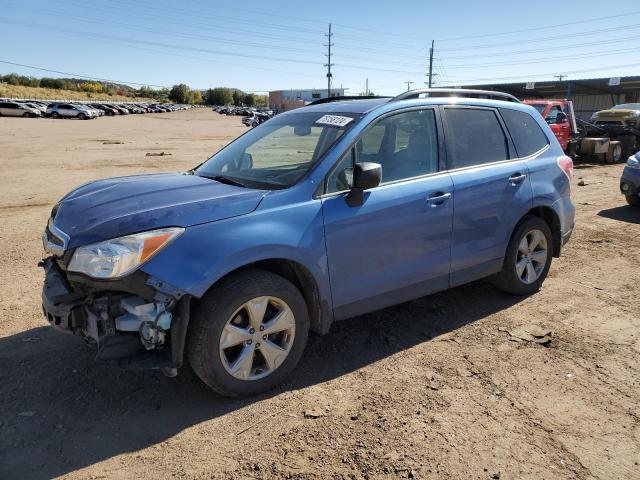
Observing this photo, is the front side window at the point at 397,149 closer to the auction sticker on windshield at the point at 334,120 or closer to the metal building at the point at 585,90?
the auction sticker on windshield at the point at 334,120

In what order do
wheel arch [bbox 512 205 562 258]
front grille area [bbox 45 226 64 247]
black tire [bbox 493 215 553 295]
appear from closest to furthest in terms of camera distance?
front grille area [bbox 45 226 64 247], black tire [bbox 493 215 553 295], wheel arch [bbox 512 205 562 258]

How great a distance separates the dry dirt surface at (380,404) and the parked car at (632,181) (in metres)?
4.93

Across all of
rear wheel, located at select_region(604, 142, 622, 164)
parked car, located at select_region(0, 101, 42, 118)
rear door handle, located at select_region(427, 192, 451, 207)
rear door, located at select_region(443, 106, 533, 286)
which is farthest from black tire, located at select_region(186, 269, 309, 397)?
parked car, located at select_region(0, 101, 42, 118)

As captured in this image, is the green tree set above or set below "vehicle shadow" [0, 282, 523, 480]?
above

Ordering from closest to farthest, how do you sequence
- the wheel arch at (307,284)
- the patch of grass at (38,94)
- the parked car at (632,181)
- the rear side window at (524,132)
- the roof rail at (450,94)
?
the wheel arch at (307,284) < the roof rail at (450,94) < the rear side window at (524,132) < the parked car at (632,181) < the patch of grass at (38,94)

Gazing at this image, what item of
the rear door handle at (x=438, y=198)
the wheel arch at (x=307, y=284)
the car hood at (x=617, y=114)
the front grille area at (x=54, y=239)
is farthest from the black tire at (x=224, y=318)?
the car hood at (x=617, y=114)

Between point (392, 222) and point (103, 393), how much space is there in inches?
89.2

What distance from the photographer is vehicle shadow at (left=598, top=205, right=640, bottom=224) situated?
849 centimetres

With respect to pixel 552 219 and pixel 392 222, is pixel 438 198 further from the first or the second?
pixel 552 219

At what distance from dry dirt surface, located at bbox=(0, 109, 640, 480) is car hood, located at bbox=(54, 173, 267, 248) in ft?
3.58

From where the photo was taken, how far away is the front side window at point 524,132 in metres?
4.82

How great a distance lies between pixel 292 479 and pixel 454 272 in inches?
90.9

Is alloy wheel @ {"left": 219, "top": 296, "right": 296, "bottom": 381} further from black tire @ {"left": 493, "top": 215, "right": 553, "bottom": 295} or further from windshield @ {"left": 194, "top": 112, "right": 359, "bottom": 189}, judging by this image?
black tire @ {"left": 493, "top": 215, "right": 553, "bottom": 295}

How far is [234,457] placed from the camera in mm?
2713
